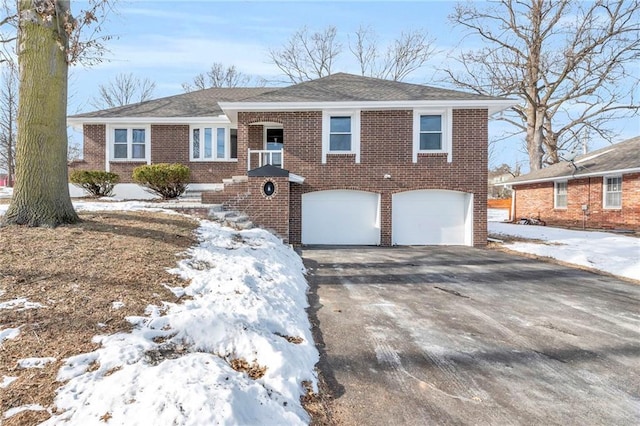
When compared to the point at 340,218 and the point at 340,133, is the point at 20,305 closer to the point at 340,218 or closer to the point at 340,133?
the point at 340,218

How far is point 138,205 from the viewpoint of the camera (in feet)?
30.9

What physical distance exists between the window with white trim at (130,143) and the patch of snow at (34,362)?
13.6m

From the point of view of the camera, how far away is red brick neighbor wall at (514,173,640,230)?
14.6 metres

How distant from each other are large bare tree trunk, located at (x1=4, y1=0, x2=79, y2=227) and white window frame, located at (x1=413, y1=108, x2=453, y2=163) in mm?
9487

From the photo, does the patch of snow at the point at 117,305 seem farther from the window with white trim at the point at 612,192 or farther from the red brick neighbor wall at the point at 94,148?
the window with white trim at the point at 612,192

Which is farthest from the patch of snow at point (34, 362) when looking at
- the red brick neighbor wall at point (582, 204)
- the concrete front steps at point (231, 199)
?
the red brick neighbor wall at point (582, 204)

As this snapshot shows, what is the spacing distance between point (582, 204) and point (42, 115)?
20.7 metres

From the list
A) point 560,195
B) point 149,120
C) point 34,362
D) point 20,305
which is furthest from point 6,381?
point 560,195

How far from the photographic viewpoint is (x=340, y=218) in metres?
11.9

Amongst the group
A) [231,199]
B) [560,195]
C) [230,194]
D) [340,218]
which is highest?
[560,195]

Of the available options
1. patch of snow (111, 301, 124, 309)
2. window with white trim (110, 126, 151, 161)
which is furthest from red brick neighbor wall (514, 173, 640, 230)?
window with white trim (110, 126, 151, 161)

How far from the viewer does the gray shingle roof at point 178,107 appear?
48.2 feet

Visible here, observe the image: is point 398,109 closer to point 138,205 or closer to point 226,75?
point 138,205

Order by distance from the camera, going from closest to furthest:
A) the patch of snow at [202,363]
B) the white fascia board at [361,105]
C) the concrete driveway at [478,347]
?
the patch of snow at [202,363] → the concrete driveway at [478,347] → the white fascia board at [361,105]
